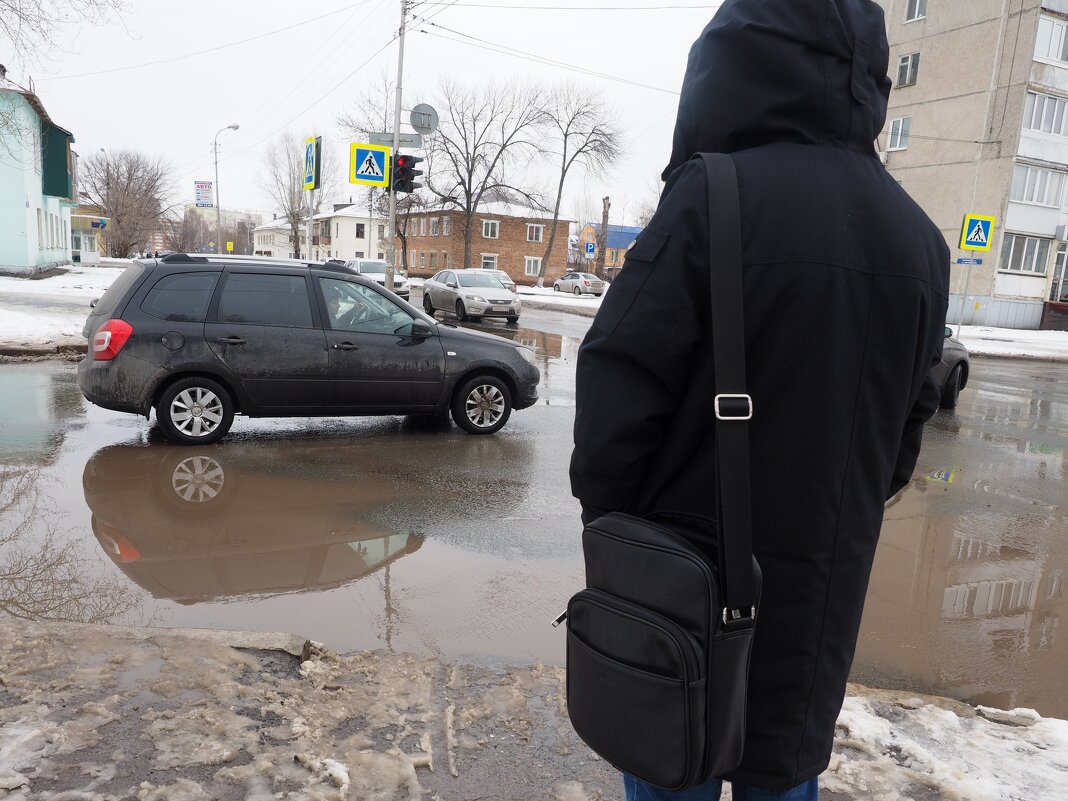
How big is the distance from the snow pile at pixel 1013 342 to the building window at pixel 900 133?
9794 mm

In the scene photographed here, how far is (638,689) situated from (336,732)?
Result: 180 cm

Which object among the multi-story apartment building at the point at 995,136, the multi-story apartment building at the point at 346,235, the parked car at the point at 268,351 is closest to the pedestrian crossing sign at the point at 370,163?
the parked car at the point at 268,351

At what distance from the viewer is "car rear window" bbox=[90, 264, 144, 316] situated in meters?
7.19

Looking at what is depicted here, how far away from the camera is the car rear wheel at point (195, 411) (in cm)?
715

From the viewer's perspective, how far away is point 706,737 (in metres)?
1.42

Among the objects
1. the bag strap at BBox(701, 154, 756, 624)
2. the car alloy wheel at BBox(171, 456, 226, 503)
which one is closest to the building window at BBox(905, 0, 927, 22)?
the car alloy wheel at BBox(171, 456, 226, 503)

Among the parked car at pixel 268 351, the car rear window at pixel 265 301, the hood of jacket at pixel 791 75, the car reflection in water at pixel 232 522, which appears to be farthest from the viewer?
the car rear window at pixel 265 301

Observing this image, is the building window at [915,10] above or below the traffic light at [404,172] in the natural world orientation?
above

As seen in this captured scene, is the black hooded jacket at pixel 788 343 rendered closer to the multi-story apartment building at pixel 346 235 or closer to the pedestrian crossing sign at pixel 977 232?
the pedestrian crossing sign at pixel 977 232

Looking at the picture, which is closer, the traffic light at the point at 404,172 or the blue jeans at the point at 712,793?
the blue jeans at the point at 712,793

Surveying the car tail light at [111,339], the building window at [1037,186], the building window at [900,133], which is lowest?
the car tail light at [111,339]

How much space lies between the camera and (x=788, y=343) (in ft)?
4.85

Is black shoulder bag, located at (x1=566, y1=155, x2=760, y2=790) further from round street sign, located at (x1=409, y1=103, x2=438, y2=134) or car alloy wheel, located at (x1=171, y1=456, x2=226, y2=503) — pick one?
round street sign, located at (x1=409, y1=103, x2=438, y2=134)

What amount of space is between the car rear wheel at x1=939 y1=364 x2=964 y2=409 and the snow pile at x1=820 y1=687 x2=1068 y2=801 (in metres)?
9.42
